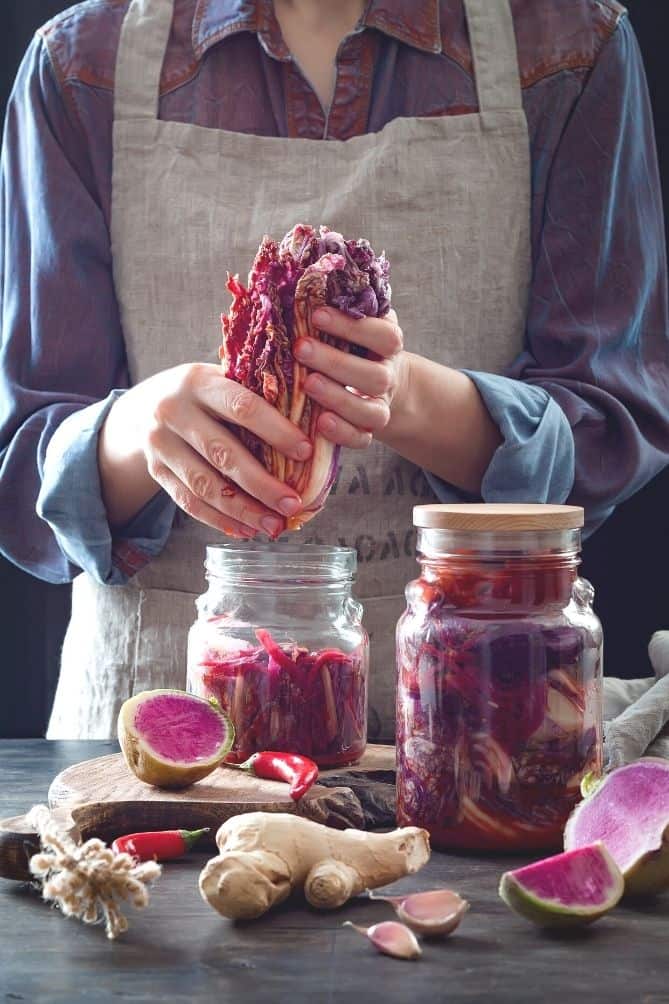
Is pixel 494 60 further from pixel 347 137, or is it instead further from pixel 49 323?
pixel 49 323

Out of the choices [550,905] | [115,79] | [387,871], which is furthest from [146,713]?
[115,79]

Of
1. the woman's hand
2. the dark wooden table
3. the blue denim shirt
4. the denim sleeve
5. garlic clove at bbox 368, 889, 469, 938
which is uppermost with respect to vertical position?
the blue denim shirt

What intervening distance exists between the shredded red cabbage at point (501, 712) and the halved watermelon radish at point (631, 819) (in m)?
0.05

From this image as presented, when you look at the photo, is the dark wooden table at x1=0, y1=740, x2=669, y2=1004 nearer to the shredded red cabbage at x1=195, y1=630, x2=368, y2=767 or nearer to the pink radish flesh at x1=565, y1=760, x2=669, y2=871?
the pink radish flesh at x1=565, y1=760, x2=669, y2=871

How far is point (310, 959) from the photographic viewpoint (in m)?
1.01

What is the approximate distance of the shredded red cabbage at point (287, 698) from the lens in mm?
1514

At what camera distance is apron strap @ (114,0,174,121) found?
2076mm

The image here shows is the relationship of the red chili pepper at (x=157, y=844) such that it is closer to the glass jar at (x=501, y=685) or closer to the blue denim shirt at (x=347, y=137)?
the glass jar at (x=501, y=685)

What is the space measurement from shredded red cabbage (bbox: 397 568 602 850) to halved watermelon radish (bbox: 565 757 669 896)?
5cm

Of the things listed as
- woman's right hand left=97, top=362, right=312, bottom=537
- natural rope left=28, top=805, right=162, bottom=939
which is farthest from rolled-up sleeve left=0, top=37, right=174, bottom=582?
natural rope left=28, top=805, right=162, bottom=939

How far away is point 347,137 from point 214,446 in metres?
0.88

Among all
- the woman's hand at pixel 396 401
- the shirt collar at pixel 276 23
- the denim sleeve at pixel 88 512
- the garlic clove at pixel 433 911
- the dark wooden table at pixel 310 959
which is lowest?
the dark wooden table at pixel 310 959

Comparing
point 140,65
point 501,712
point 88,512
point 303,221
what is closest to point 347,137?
point 303,221

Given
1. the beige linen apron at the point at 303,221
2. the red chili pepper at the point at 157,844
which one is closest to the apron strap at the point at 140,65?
the beige linen apron at the point at 303,221
